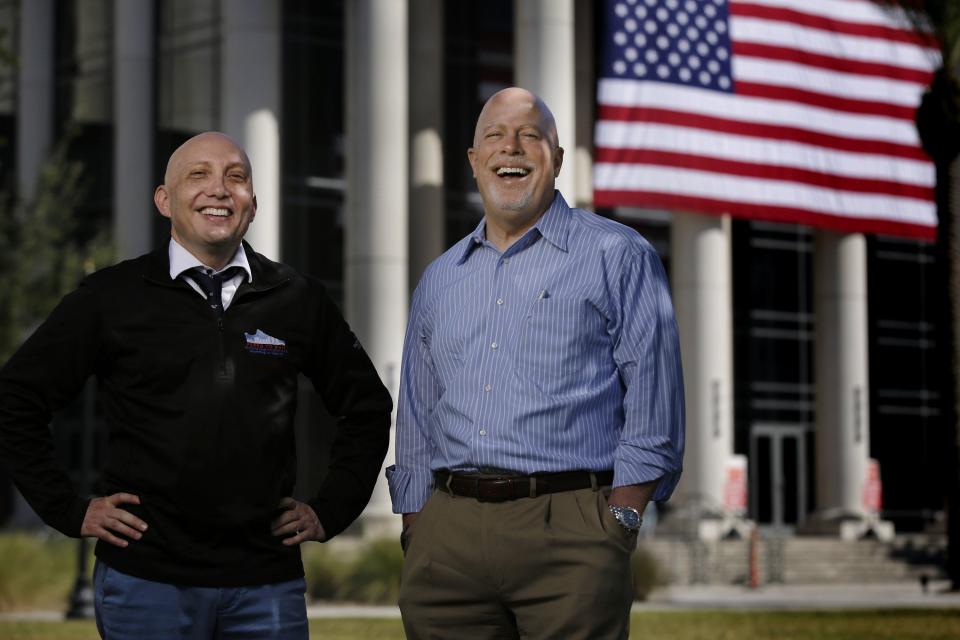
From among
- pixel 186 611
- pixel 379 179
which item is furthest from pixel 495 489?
pixel 379 179

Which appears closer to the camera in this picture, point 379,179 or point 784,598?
point 784,598

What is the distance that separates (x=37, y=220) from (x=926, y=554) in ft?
71.7

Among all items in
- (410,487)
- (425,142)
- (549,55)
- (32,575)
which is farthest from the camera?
(425,142)

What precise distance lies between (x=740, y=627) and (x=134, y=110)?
26.1m

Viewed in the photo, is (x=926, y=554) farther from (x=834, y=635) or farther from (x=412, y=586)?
(x=412, y=586)

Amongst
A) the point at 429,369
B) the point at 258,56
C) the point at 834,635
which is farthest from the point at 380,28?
the point at 429,369

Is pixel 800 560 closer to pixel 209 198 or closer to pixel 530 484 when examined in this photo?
pixel 530 484

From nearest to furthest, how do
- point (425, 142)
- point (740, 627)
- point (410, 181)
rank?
point (740, 627), point (425, 142), point (410, 181)

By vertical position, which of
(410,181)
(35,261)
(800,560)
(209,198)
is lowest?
(800,560)

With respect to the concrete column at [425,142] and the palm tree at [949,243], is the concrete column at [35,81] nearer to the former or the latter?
the concrete column at [425,142]

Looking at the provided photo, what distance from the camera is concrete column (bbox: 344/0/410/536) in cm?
3572

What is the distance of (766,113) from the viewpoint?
A: 37.0 meters

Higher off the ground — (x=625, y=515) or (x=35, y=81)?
(x=35, y=81)

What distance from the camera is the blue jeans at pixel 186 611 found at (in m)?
4.75
